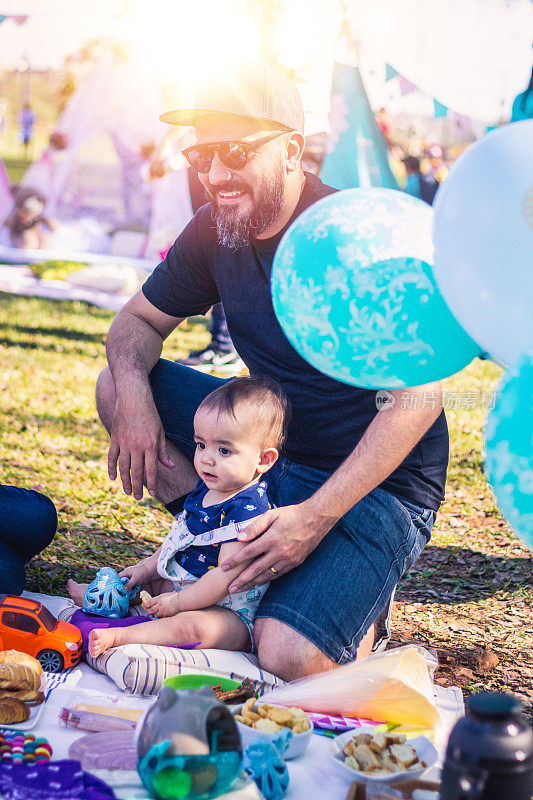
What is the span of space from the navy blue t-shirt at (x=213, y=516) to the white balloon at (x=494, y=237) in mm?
874

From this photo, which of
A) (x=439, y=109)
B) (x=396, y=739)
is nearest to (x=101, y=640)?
(x=396, y=739)

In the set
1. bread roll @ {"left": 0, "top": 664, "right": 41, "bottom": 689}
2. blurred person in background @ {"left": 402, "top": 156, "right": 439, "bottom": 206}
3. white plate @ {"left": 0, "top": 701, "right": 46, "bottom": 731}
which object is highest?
blurred person in background @ {"left": 402, "top": 156, "right": 439, "bottom": 206}

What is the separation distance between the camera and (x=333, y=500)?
1954mm

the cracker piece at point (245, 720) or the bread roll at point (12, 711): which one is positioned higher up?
the cracker piece at point (245, 720)

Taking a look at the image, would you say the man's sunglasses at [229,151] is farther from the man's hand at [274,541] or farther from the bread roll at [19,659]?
the bread roll at [19,659]

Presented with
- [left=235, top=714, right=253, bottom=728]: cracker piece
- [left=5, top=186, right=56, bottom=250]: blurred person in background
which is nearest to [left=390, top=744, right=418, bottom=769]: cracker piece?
[left=235, top=714, right=253, bottom=728]: cracker piece

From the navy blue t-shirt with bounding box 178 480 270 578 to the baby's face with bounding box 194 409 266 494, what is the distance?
4 centimetres

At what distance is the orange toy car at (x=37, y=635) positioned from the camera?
75.9 inches

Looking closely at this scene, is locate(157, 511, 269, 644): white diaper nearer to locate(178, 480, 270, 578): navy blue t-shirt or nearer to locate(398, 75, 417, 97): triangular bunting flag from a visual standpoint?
locate(178, 480, 270, 578): navy blue t-shirt

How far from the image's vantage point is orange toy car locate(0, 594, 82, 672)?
1929 millimetres

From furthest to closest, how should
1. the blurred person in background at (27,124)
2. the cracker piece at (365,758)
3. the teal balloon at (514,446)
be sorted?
the blurred person in background at (27,124), the cracker piece at (365,758), the teal balloon at (514,446)

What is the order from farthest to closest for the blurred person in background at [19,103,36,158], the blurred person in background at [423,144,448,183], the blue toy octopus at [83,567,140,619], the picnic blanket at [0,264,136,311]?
the blurred person in background at [19,103,36,158]
the blurred person in background at [423,144,448,183]
the picnic blanket at [0,264,136,311]
the blue toy octopus at [83,567,140,619]

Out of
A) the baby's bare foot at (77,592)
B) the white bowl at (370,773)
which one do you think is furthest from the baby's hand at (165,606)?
the white bowl at (370,773)

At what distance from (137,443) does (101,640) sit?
599mm
